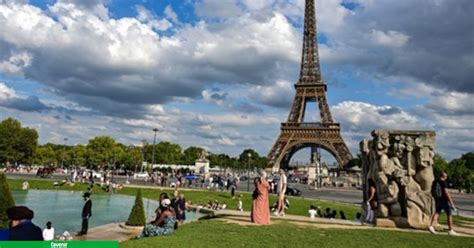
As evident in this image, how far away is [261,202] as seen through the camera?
592 inches

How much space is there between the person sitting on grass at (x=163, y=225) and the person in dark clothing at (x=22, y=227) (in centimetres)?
709

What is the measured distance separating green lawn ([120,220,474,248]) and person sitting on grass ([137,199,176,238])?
11.4 inches

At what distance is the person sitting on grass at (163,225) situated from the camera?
39.5ft

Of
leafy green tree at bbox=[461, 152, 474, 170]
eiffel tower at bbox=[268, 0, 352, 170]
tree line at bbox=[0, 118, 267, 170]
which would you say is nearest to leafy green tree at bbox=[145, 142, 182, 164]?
tree line at bbox=[0, 118, 267, 170]

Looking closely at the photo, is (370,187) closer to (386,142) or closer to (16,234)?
(386,142)

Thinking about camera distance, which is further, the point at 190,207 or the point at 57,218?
the point at 190,207

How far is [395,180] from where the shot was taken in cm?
1548

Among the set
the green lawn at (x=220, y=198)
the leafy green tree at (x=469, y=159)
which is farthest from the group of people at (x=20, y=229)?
the leafy green tree at (x=469, y=159)

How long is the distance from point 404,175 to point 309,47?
71.3m

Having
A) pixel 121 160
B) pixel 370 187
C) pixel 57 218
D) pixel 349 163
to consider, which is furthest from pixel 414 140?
pixel 121 160

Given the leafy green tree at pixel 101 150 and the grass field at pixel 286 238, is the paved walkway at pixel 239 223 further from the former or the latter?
the leafy green tree at pixel 101 150

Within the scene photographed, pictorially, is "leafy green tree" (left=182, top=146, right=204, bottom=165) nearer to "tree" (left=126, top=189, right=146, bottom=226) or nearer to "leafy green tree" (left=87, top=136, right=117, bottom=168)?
"leafy green tree" (left=87, top=136, right=117, bottom=168)

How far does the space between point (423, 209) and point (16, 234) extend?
44.7 feet

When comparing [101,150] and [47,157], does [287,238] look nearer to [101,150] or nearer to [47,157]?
[101,150]
